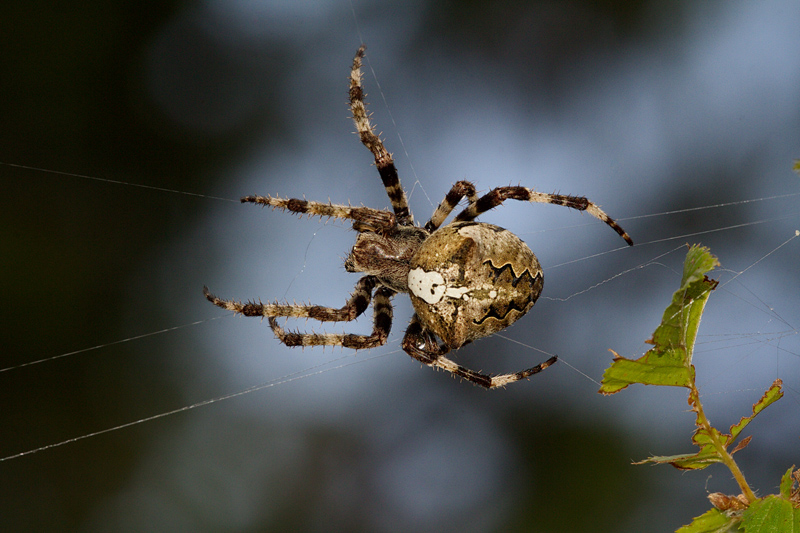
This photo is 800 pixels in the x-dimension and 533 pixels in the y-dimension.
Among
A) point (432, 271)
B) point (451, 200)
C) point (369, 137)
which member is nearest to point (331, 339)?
point (432, 271)

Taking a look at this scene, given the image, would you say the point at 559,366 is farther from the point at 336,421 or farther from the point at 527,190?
the point at 527,190

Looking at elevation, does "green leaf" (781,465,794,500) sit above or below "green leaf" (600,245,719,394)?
below

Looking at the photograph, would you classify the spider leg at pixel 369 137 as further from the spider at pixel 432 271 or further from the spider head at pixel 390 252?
the spider head at pixel 390 252

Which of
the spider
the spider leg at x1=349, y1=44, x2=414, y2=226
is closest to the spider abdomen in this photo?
the spider

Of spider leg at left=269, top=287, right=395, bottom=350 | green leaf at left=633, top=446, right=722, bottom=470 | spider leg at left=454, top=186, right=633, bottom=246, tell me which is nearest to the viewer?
green leaf at left=633, top=446, right=722, bottom=470

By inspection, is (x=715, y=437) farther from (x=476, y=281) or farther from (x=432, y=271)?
(x=432, y=271)

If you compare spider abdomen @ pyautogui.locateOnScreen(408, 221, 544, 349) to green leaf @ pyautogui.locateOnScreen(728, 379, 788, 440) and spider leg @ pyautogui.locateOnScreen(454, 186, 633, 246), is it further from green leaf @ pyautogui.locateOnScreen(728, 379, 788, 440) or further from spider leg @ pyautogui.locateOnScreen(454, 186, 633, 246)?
green leaf @ pyautogui.locateOnScreen(728, 379, 788, 440)

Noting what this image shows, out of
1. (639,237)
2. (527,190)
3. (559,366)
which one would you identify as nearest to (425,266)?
(527,190)
